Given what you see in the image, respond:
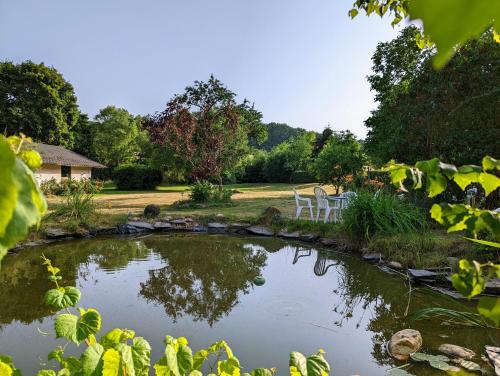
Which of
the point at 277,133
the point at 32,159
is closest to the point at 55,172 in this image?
the point at 32,159

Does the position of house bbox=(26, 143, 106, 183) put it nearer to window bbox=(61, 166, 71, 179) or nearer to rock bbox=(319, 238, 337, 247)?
window bbox=(61, 166, 71, 179)

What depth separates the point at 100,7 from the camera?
780cm

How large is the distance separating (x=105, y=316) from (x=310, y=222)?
5609mm

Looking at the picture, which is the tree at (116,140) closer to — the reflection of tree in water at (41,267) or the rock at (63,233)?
the rock at (63,233)

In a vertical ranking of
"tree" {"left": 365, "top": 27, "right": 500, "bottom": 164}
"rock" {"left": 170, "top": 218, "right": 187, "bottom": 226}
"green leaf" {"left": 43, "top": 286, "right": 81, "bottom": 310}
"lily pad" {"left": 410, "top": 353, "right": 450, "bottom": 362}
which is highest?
"tree" {"left": 365, "top": 27, "right": 500, "bottom": 164}

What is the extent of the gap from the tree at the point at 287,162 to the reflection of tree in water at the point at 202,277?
22.6 m

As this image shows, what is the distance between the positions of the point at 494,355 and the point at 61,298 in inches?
124

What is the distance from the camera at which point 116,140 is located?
31797mm

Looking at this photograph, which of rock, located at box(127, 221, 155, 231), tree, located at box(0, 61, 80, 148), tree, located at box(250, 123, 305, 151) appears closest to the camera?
rock, located at box(127, 221, 155, 231)

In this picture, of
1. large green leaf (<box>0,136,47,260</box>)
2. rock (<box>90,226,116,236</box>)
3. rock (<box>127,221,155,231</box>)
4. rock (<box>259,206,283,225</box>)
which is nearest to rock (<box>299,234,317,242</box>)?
rock (<box>259,206,283,225</box>)

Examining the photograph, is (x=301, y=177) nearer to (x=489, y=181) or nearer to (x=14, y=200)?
(x=489, y=181)

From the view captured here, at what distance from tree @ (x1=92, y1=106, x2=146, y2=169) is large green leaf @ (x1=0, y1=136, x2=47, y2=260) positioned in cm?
3225

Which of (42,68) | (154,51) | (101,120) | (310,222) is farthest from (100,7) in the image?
(101,120)

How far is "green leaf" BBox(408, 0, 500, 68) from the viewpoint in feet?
0.60
